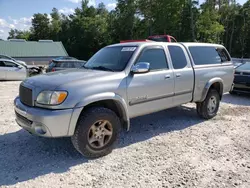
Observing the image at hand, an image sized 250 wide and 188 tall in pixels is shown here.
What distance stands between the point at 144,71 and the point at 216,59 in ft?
9.69

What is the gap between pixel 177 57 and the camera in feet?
17.7

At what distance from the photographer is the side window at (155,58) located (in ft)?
15.5

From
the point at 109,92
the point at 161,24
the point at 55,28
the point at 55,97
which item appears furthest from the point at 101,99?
the point at 55,28

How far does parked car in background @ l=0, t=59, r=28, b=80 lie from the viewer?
14445 mm

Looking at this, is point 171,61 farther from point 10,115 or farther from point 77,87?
point 10,115

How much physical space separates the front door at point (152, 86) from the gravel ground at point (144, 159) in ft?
2.28

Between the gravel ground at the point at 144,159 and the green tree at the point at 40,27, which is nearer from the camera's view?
the gravel ground at the point at 144,159

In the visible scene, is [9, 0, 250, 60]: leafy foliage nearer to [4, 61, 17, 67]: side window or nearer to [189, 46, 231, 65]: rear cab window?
[4, 61, 17, 67]: side window

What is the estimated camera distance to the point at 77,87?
371 cm

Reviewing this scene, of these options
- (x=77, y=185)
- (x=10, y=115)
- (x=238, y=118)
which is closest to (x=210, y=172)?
(x=77, y=185)

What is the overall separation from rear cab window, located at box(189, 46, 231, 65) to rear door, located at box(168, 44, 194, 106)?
0.39m

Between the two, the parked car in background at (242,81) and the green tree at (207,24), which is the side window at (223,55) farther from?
the green tree at (207,24)

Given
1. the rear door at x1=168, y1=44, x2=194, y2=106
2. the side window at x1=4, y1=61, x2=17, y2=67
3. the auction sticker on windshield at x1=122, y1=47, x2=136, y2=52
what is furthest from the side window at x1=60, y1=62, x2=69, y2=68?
the auction sticker on windshield at x1=122, y1=47, x2=136, y2=52

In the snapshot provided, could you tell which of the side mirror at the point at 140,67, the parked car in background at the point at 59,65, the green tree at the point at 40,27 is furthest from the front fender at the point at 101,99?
the green tree at the point at 40,27
